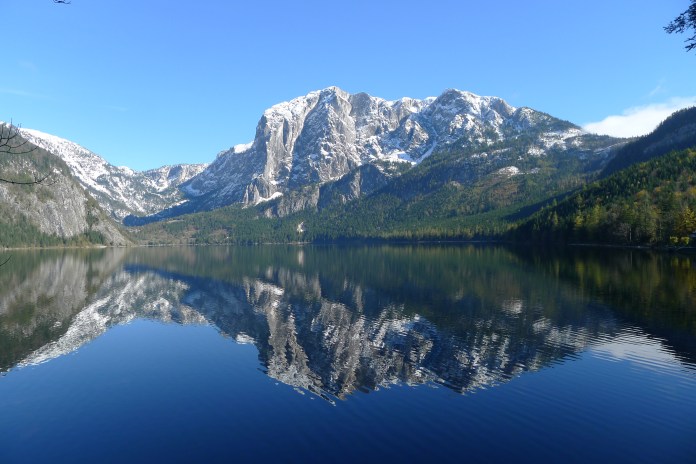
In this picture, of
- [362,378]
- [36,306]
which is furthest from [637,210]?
[36,306]

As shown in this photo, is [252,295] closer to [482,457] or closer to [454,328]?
[454,328]

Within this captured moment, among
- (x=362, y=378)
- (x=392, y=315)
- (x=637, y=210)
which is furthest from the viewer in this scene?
(x=637, y=210)

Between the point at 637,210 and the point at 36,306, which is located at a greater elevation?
the point at 637,210

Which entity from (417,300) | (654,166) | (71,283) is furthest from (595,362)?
(654,166)

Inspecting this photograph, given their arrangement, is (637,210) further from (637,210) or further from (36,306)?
(36,306)

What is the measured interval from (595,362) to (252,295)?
60.9 m

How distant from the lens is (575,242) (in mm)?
174750

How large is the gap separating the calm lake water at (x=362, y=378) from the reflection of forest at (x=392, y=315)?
1.22 ft

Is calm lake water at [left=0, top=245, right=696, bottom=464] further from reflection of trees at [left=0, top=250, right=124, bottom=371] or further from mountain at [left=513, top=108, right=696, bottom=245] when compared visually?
mountain at [left=513, top=108, right=696, bottom=245]

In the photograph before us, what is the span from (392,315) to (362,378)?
24552mm

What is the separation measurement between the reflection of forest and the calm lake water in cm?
37

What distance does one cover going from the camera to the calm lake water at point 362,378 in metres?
23.4

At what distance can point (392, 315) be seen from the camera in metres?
58.2

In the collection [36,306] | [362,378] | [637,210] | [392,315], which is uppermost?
[637,210]
